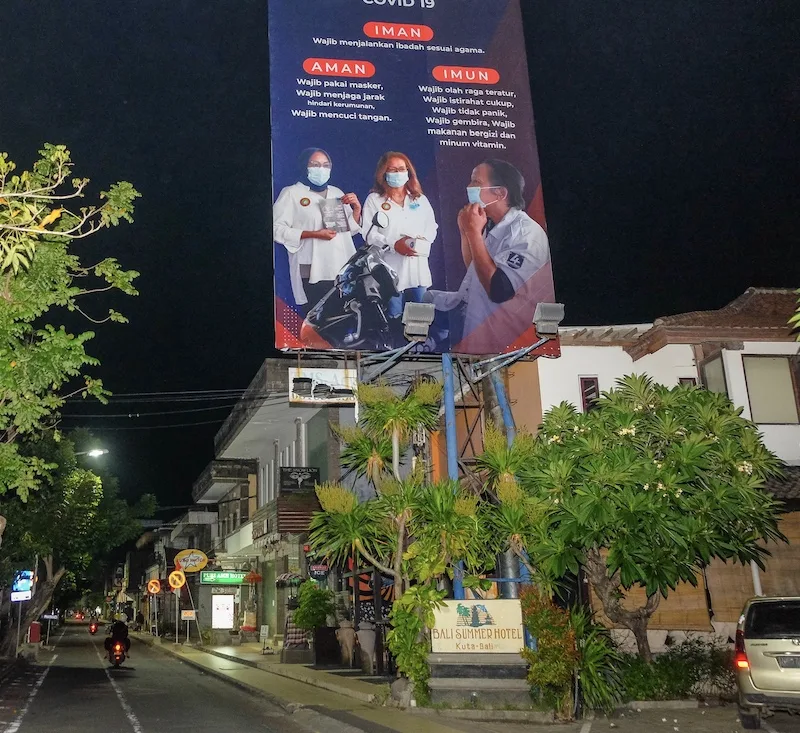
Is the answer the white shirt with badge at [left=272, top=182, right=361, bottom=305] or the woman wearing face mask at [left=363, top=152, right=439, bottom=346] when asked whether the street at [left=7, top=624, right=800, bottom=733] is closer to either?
the woman wearing face mask at [left=363, top=152, right=439, bottom=346]

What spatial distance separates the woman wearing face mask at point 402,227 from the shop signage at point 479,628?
703cm

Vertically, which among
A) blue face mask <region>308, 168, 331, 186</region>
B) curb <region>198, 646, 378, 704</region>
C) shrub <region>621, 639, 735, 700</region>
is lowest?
curb <region>198, 646, 378, 704</region>

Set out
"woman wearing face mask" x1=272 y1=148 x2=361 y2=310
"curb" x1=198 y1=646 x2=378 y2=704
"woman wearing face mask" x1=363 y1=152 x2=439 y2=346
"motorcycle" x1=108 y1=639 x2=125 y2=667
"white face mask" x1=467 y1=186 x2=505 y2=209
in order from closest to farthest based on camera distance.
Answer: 1. "curb" x1=198 y1=646 x2=378 y2=704
2. "woman wearing face mask" x1=272 y1=148 x2=361 y2=310
3. "woman wearing face mask" x1=363 y1=152 x2=439 y2=346
4. "white face mask" x1=467 y1=186 x2=505 y2=209
5. "motorcycle" x1=108 y1=639 x2=125 y2=667

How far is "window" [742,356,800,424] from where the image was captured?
19.9m

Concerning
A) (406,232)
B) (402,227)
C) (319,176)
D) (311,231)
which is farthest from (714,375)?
(319,176)

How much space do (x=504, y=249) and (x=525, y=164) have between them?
2.41 meters

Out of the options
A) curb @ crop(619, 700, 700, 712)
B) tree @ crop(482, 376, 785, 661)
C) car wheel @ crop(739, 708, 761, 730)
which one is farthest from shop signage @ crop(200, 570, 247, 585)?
car wheel @ crop(739, 708, 761, 730)

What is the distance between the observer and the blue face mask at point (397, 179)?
754 inches

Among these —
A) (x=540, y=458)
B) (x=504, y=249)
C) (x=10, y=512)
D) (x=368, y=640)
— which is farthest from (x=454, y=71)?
(x=10, y=512)

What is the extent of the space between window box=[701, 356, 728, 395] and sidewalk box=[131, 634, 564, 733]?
1075 cm

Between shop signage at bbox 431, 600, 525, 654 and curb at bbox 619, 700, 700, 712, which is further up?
shop signage at bbox 431, 600, 525, 654

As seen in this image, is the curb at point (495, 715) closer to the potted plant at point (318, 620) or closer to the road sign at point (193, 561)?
the potted plant at point (318, 620)

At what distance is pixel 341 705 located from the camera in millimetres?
15031

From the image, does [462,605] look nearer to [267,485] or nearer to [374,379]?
[374,379]
